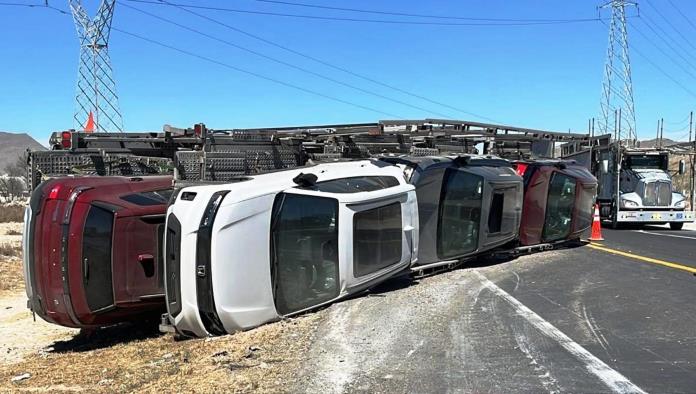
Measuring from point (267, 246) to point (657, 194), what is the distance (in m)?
21.5

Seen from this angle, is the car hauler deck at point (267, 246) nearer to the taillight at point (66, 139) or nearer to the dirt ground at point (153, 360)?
the dirt ground at point (153, 360)

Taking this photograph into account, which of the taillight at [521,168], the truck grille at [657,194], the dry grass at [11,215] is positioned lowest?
the dry grass at [11,215]

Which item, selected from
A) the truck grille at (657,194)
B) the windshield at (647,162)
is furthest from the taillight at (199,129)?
the windshield at (647,162)

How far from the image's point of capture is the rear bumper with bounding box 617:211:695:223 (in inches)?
937

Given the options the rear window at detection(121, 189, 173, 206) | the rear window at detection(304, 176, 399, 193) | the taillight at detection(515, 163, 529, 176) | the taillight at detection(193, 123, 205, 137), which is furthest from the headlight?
the rear window at detection(121, 189, 173, 206)

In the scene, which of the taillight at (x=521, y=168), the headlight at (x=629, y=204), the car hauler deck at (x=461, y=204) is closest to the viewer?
the car hauler deck at (x=461, y=204)

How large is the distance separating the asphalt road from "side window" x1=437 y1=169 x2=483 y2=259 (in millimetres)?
592

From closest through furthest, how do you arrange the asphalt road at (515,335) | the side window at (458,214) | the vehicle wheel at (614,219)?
1. the asphalt road at (515,335)
2. the side window at (458,214)
3. the vehicle wheel at (614,219)

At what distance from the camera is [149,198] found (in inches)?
311

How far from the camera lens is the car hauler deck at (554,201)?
1359 cm

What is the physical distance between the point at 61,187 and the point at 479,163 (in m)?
7.51

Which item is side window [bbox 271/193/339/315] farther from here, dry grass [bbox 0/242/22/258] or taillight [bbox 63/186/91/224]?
dry grass [bbox 0/242/22/258]

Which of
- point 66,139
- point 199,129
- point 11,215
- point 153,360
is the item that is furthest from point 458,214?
point 11,215

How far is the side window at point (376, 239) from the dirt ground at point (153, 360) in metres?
1.09
